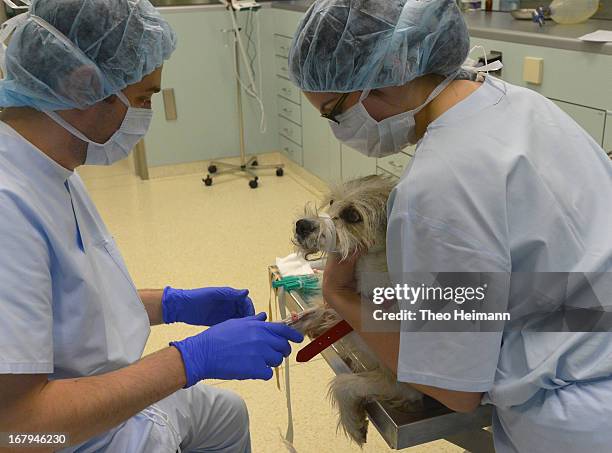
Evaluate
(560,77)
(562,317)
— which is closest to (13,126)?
(562,317)

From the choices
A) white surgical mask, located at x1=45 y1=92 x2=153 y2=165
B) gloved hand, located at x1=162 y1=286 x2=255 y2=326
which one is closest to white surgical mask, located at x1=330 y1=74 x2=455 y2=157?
white surgical mask, located at x1=45 y1=92 x2=153 y2=165

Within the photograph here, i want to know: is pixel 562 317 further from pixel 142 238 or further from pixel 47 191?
pixel 142 238

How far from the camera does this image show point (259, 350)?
49.1 inches

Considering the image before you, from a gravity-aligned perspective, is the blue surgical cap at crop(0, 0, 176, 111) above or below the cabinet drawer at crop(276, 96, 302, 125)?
above

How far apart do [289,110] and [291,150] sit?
0.32m

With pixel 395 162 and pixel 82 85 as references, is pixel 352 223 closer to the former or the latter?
pixel 82 85

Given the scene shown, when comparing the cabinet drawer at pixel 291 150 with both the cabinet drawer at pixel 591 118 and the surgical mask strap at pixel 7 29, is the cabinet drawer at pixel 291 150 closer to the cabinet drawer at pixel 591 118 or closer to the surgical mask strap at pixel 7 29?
the cabinet drawer at pixel 591 118

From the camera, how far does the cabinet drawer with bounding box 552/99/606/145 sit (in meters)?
2.12

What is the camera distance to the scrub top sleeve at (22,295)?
979 millimetres

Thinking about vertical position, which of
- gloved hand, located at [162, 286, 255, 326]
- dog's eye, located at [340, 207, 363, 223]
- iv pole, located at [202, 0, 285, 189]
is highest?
dog's eye, located at [340, 207, 363, 223]

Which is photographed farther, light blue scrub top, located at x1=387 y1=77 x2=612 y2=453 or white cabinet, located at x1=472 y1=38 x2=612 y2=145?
white cabinet, located at x1=472 y1=38 x2=612 y2=145

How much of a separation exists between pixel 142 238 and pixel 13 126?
2637 millimetres

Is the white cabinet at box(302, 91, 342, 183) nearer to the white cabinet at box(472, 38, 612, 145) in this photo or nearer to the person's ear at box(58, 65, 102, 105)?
the white cabinet at box(472, 38, 612, 145)

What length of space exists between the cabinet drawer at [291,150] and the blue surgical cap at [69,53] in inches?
135
